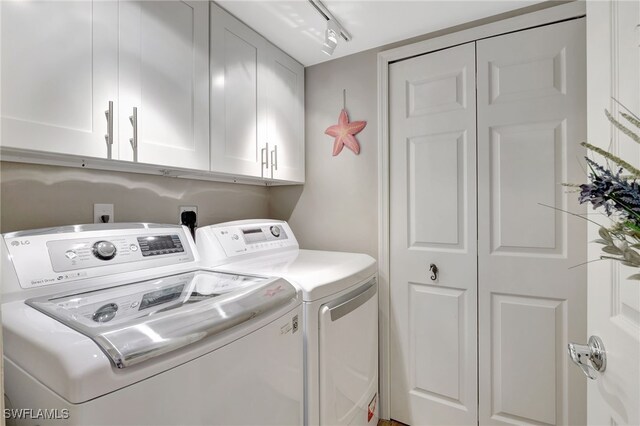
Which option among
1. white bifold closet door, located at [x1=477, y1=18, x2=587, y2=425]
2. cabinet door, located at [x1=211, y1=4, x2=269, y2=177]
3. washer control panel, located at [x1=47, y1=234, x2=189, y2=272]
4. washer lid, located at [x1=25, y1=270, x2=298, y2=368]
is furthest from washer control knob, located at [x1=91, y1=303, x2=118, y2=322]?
white bifold closet door, located at [x1=477, y1=18, x2=587, y2=425]

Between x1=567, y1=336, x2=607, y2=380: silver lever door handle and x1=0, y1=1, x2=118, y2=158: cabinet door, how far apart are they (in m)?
1.54

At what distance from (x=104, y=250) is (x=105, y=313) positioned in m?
0.42

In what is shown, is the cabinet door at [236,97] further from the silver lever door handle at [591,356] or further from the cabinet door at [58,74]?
the silver lever door handle at [591,356]

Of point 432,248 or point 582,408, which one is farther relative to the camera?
point 432,248

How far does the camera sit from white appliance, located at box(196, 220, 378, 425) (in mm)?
1217

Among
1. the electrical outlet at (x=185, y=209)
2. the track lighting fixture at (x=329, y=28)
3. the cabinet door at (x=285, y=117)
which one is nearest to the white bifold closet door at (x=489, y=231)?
the track lighting fixture at (x=329, y=28)

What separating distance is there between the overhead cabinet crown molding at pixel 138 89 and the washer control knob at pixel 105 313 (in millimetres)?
531

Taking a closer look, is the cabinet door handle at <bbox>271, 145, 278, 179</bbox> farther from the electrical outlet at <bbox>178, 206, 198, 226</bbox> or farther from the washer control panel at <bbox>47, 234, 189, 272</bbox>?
the washer control panel at <bbox>47, 234, 189, 272</bbox>

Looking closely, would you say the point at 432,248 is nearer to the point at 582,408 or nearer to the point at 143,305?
the point at 582,408

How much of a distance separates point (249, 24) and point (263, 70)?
0.77ft

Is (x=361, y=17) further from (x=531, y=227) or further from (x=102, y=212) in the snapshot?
(x=102, y=212)

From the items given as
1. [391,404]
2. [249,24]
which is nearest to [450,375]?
[391,404]

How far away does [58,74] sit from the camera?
3.19 ft

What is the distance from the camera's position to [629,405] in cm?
63
